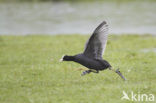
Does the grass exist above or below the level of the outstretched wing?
below

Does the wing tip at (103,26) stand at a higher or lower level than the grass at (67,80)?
higher

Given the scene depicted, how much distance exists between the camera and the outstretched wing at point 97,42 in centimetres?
849

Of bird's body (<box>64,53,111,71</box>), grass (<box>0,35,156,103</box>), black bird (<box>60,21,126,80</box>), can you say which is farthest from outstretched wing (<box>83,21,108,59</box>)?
grass (<box>0,35,156,103</box>)

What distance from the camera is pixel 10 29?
107 ft

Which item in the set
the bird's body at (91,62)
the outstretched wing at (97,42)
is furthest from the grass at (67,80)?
the outstretched wing at (97,42)

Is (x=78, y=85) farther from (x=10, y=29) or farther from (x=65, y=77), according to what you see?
(x=10, y=29)

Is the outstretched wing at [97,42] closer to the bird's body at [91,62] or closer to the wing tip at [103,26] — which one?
the wing tip at [103,26]

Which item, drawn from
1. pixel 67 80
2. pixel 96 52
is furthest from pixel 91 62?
pixel 67 80

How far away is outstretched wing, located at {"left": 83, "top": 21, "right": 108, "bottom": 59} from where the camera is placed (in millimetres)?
8492

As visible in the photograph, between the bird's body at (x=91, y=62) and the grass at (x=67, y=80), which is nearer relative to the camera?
the grass at (x=67, y=80)

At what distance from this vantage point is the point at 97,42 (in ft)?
28.1

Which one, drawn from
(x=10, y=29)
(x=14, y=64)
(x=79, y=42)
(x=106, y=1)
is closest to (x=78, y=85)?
(x=14, y=64)

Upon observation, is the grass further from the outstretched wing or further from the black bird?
the outstretched wing

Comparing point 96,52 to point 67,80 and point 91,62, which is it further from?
point 67,80
